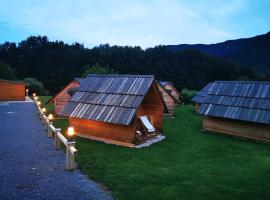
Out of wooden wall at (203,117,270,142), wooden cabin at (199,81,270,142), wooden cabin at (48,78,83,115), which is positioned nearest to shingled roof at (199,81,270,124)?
wooden cabin at (199,81,270,142)

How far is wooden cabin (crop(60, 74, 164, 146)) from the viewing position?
16719 millimetres

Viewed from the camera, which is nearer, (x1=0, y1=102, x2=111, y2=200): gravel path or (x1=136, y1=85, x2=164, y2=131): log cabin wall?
(x1=0, y1=102, x2=111, y2=200): gravel path

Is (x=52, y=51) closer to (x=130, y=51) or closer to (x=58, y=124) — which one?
(x=130, y=51)

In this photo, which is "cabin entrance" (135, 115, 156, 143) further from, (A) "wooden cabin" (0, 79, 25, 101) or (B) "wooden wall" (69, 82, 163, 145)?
(A) "wooden cabin" (0, 79, 25, 101)

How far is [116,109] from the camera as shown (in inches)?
677

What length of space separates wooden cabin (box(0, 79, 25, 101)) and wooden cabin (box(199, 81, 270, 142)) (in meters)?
30.3

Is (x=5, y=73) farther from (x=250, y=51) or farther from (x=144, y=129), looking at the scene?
(x=250, y=51)

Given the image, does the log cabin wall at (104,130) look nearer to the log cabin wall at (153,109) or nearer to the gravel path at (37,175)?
the gravel path at (37,175)

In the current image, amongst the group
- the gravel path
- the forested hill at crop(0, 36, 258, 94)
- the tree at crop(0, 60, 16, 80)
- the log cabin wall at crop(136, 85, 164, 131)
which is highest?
the forested hill at crop(0, 36, 258, 94)

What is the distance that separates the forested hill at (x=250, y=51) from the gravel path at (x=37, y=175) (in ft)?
284

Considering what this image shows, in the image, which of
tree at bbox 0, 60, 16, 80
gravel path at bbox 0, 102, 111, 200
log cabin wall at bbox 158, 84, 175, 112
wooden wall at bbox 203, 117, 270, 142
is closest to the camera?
gravel path at bbox 0, 102, 111, 200

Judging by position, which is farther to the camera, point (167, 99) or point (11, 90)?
point (11, 90)

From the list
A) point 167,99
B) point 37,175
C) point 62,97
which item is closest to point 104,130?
point 37,175

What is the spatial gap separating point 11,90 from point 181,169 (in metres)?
36.8
